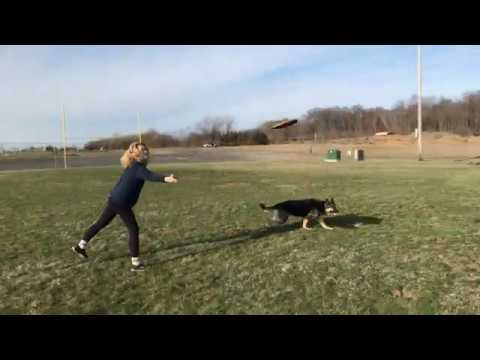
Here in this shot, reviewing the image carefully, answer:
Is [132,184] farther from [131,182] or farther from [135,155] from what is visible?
[135,155]

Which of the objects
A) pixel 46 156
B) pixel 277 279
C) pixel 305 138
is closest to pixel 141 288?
pixel 277 279

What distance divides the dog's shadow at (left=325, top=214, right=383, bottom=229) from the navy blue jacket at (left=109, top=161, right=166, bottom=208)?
4.04 m

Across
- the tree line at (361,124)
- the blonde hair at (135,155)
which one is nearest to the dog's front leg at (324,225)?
the blonde hair at (135,155)

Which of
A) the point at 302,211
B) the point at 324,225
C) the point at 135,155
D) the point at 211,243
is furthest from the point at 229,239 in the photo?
the point at 135,155

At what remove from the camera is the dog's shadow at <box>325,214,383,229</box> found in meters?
8.27

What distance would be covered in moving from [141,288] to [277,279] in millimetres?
1566

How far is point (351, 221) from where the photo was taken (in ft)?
28.4

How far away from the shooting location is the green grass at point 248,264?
4.47m

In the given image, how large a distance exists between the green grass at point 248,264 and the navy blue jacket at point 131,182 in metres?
0.90

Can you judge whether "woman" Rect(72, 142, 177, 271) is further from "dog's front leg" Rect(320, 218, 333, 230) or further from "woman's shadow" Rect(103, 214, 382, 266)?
"dog's front leg" Rect(320, 218, 333, 230)

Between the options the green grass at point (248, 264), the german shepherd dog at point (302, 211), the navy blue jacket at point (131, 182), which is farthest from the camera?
the german shepherd dog at point (302, 211)

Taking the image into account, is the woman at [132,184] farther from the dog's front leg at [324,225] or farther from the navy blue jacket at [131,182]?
the dog's front leg at [324,225]

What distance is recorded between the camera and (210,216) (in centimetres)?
972

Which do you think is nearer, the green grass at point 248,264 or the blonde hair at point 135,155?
the green grass at point 248,264
